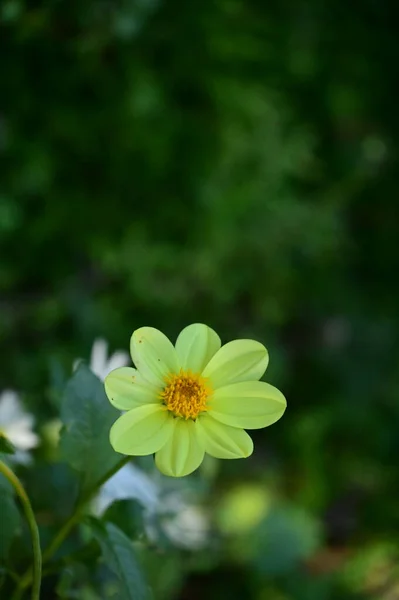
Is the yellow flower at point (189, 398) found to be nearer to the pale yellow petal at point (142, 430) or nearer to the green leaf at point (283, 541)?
the pale yellow petal at point (142, 430)

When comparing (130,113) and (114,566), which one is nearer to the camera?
(114,566)

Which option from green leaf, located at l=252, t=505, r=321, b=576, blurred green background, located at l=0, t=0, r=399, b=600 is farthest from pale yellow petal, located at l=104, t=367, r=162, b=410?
green leaf, located at l=252, t=505, r=321, b=576

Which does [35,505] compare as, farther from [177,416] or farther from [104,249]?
[104,249]

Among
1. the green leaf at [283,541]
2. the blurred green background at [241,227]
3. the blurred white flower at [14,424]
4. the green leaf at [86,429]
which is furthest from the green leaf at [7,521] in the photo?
the green leaf at [283,541]

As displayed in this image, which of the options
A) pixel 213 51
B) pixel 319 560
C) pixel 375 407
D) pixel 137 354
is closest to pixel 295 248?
pixel 375 407

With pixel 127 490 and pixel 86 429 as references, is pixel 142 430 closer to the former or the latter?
pixel 86 429

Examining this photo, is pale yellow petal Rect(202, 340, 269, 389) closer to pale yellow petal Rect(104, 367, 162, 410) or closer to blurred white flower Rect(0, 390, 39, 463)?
pale yellow petal Rect(104, 367, 162, 410)
